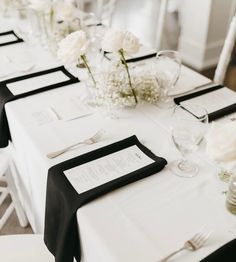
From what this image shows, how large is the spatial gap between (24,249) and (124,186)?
43cm

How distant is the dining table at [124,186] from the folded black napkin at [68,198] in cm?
2

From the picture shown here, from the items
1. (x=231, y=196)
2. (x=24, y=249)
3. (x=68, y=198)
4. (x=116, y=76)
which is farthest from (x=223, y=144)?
(x=24, y=249)

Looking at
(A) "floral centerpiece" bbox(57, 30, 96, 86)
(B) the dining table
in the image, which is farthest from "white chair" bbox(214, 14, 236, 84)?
(A) "floral centerpiece" bbox(57, 30, 96, 86)

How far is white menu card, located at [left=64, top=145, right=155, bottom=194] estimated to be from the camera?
0.99m

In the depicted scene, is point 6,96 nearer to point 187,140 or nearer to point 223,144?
Answer: point 187,140

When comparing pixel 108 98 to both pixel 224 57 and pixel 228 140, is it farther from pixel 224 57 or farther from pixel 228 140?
pixel 224 57

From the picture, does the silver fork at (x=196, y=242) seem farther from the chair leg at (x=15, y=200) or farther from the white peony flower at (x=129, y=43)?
the chair leg at (x=15, y=200)

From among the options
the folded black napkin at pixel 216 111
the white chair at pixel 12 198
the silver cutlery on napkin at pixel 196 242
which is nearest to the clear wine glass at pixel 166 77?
the folded black napkin at pixel 216 111

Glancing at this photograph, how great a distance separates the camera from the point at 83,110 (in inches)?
53.1

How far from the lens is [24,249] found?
1.15 m

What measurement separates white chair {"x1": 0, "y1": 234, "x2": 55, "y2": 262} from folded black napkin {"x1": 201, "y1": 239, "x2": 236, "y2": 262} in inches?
22.1

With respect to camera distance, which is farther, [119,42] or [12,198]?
[12,198]

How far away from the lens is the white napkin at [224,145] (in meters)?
0.84

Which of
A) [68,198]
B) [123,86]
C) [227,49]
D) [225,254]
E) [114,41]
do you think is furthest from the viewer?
[227,49]
